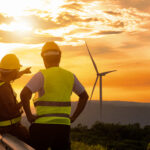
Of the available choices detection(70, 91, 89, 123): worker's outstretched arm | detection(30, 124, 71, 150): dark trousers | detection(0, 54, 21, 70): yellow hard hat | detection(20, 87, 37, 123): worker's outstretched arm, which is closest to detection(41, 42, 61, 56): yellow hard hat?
detection(20, 87, 37, 123): worker's outstretched arm

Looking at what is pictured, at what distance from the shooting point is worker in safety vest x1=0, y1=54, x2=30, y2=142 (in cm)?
739

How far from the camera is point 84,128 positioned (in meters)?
58.6

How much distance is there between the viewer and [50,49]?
6.20 metres

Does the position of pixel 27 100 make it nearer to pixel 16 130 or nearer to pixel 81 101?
pixel 81 101

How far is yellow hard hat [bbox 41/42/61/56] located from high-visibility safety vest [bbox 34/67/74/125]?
234 mm

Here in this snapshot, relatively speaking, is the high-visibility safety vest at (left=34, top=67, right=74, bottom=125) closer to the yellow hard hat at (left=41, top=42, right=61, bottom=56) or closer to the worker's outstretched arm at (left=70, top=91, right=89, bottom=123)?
the yellow hard hat at (left=41, top=42, right=61, bottom=56)

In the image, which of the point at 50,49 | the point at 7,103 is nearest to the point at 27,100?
the point at 50,49

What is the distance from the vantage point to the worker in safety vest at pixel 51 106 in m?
6.00

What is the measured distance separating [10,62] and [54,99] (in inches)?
79.6

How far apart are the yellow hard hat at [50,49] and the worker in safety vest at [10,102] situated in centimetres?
146

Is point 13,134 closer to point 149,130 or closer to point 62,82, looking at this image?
point 62,82

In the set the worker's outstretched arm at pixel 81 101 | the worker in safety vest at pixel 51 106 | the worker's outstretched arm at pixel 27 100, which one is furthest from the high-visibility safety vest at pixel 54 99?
the worker's outstretched arm at pixel 81 101

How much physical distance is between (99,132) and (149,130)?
21.2 feet

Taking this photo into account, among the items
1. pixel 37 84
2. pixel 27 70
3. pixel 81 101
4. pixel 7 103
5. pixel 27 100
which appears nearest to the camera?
pixel 37 84
